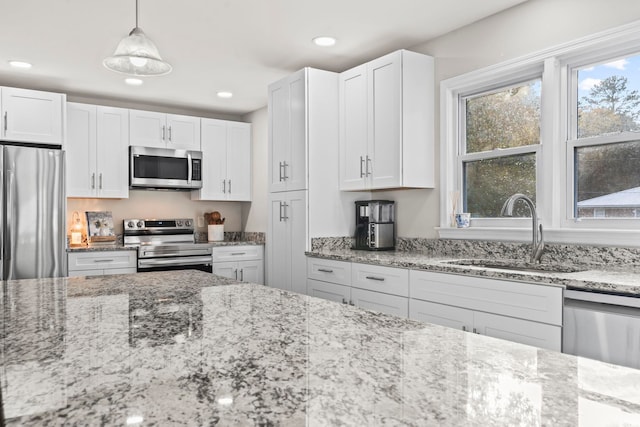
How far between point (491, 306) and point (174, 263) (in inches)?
125

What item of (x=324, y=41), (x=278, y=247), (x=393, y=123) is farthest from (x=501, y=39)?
(x=278, y=247)

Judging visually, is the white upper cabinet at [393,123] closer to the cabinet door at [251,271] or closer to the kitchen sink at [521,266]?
the kitchen sink at [521,266]

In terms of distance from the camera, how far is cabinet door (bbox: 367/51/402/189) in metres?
3.33

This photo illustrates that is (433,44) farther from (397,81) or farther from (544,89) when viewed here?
(544,89)

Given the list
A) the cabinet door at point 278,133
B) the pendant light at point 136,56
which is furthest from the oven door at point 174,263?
the pendant light at point 136,56

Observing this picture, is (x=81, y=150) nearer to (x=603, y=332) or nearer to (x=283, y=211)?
(x=283, y=211)

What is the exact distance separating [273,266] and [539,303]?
8.16ft

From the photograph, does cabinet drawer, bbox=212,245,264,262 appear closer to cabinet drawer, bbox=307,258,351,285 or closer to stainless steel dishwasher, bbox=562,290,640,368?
cabinet drawer, bbox=307,258,351,285

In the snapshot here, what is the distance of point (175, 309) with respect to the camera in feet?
4.16

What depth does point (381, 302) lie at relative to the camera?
3012 mm

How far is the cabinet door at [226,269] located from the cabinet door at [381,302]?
1.93 metres

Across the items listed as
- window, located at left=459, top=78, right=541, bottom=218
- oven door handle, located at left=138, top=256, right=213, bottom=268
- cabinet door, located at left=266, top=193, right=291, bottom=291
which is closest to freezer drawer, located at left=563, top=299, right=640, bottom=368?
window, located at left=459, top=78, right=541, bottom=218

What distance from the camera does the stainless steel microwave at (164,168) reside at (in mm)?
4797

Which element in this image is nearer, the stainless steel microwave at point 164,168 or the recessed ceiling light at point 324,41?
the recessed ceiling light at point 324,41
